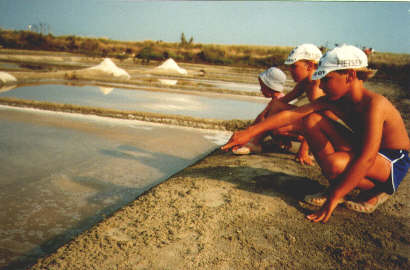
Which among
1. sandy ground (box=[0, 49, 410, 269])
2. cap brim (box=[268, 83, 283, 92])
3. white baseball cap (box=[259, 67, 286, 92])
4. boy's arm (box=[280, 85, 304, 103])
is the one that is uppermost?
white baseball cap (box=[259, 67, 286, 92])

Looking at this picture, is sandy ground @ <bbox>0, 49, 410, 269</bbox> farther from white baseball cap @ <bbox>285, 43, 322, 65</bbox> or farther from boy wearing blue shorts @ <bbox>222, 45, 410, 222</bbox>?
white baseball cap @ <bbox>285, 43, 322, 65</bbox>

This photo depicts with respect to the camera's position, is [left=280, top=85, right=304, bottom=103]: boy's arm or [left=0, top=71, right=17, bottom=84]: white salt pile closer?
[left=280, top=85, right=304, bottom=103]: boy's arm

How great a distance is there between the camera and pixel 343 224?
1355 millimetres

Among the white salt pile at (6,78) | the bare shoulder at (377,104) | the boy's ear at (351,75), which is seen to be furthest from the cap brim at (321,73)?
the white salt pile at (6,78)

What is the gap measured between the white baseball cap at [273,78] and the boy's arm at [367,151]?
1.23 meters

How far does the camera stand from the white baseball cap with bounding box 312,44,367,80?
1.23m

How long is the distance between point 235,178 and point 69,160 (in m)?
1.24

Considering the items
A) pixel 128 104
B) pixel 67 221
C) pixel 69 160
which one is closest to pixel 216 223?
pixel 67 221

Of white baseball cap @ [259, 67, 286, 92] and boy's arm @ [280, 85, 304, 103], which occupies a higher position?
white baseball cap @ [259, 67, 286, 92]

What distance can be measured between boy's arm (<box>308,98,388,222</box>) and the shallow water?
1.10 metres

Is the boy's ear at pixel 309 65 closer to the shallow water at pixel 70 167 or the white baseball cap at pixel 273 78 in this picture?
the white baseball cap at pixel 273 78

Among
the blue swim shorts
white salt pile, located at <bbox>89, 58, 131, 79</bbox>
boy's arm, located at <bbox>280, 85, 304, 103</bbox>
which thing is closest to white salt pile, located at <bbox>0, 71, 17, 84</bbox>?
white salt pile, located at <bbox>89, 58, 131, 79</bbox>

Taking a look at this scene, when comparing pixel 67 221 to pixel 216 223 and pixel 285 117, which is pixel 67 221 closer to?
pixel 216 223

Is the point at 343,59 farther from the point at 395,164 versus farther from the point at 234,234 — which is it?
the point at 234,234
